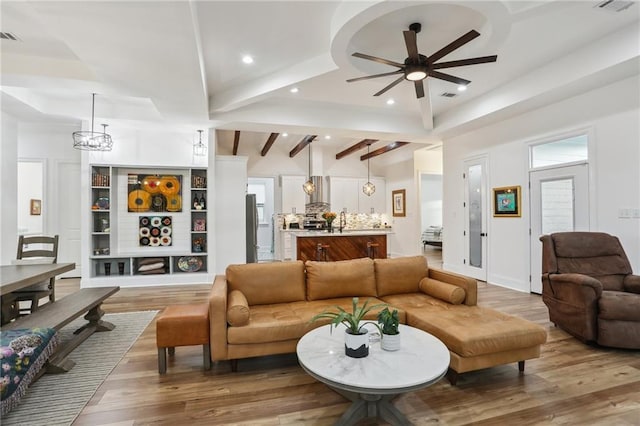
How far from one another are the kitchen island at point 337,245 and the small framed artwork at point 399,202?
324 cm

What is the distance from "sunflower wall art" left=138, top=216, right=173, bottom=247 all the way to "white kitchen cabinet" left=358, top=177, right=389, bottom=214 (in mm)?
6121

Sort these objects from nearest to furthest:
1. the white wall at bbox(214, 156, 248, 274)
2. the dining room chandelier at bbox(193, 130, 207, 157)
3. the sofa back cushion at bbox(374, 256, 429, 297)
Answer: the sofa back cushion at bbox(374, 256, 429, 297) < the dining room chandelier at bbox(193, 130, 207, 157) < the white wall at bbox(214, 156, 248, 274)

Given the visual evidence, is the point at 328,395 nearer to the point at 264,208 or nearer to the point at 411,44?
the point at 411,44

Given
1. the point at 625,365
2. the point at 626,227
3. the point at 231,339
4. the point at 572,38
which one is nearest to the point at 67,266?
the point at 231,339

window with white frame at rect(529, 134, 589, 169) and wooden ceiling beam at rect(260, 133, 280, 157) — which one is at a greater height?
wooden ceiling beam at rect(260, 133, 280, 157)

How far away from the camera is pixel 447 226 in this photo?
7062 mm

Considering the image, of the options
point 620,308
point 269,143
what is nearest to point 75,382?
point 620,308

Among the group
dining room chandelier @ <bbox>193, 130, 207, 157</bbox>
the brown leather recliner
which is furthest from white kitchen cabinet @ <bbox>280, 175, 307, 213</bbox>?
the brown leather recliner

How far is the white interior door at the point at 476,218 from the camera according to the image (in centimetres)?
610

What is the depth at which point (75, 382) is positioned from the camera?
2.50 meters

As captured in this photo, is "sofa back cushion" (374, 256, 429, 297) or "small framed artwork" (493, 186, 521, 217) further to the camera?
"small framed artwork" (493, 186, 521, 217)

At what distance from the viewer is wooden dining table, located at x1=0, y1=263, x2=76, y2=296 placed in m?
2.66

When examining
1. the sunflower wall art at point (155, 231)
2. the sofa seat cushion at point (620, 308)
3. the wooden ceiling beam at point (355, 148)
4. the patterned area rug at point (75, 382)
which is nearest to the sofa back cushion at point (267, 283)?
the patterned area rug at point (75, 382)

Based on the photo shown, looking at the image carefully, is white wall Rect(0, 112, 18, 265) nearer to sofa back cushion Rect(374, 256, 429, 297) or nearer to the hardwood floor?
the hardwood floor
